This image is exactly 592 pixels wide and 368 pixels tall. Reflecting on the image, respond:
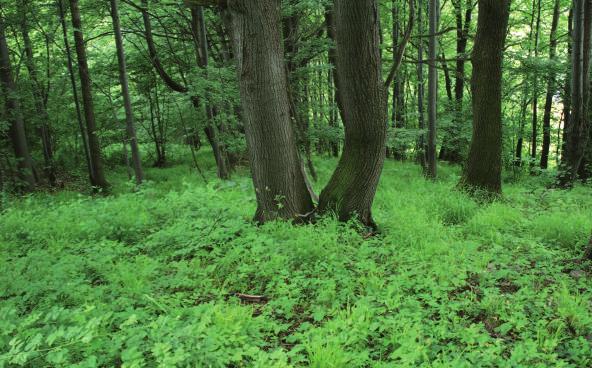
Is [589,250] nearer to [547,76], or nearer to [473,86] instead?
[473,86]

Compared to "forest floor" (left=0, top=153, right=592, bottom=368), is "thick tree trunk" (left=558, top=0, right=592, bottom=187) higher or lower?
higher

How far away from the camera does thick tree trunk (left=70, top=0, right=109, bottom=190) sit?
30.0ft

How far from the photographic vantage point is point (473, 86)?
744 cm

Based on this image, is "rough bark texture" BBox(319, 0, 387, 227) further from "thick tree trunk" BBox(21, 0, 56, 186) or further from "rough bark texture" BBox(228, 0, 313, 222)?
"thick tree trunk" BBox(21, 0, 56, 186)

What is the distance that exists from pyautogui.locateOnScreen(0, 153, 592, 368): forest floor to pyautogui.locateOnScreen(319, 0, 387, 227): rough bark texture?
1.40ft

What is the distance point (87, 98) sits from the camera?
9852mm

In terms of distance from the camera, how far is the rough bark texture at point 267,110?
4.50m

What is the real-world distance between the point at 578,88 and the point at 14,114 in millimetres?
14042

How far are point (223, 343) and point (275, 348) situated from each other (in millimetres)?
394

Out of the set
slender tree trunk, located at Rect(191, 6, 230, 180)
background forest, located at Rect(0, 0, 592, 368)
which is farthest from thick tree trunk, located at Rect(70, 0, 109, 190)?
slender tree trunk, located at Rect(191, 6, 230, 180)

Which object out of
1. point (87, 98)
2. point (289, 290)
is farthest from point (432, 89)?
point (87, 98)

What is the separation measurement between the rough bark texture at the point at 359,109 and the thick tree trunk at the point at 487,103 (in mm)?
3368

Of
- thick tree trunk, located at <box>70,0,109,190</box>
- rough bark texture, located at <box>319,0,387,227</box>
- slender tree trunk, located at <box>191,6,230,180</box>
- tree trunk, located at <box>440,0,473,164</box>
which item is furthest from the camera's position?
tree trunk, located at <box>440,0,473,164</box>

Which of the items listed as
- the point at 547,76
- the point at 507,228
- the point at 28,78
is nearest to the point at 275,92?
the point at 507,228
